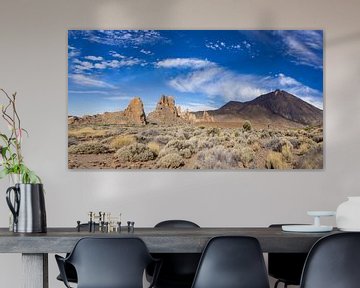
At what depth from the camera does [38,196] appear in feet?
12.2

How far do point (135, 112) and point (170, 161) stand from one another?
0.49 metres

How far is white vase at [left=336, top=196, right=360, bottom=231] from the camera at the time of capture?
3756 millimetres

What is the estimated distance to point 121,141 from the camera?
5.74 m

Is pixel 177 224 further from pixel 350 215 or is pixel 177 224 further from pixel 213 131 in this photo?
pixel 350 215

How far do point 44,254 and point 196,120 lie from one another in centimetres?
246

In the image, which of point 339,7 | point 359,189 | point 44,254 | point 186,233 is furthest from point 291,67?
point 44,254

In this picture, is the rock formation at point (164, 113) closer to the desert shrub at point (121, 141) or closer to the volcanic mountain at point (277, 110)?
the desert shrub at point (121, 141)

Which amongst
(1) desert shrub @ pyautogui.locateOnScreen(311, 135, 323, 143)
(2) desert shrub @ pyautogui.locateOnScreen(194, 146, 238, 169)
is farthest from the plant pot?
(1) desert shrub @ pyautogui.locateOnScreen(311, 135, 323, 143)

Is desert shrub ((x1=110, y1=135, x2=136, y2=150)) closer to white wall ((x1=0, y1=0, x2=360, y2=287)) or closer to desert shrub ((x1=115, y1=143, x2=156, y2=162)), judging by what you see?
desert shrub ((x1=115, y1=143, x2=156, y2=162))

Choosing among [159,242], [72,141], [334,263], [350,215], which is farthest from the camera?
[72,141]

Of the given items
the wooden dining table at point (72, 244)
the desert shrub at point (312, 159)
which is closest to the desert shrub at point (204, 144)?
the desert shrub at point (312, 159)

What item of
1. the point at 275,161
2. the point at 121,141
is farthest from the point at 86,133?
the point at 275,161

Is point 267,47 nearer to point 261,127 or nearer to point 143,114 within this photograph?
point 261,127

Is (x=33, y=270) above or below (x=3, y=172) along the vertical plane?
below
